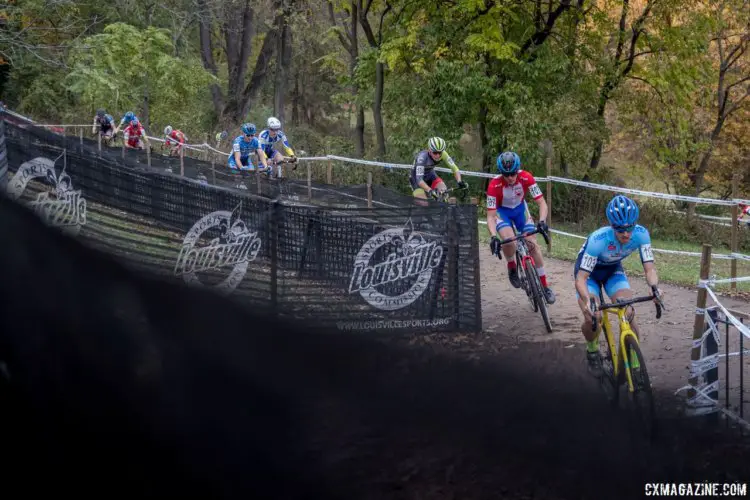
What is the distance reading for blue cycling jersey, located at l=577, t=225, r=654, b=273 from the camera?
7.10m

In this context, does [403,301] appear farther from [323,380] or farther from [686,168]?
[686,168]

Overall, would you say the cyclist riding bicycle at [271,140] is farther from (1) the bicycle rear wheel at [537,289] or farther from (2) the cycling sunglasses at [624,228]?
(2) the cycling sunglasses at [624,228]

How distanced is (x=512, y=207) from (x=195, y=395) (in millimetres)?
8365

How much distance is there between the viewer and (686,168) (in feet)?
124

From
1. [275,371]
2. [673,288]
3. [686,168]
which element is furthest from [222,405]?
[686,168]

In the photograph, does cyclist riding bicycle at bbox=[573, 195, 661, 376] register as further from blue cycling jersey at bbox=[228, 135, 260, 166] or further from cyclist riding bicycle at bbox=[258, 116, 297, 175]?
blue cycling jersey at bbox=[228, 135, 260, 166]

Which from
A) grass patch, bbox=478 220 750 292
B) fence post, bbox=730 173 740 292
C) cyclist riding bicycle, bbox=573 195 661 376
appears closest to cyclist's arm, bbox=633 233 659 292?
cyclist riding bicycle, bbox=573 195 661 376

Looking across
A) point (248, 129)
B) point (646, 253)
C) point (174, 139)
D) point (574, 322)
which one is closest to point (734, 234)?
point (574, 322)

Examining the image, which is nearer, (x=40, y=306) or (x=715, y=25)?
(x=40, y=306)

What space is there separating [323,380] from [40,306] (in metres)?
0.97

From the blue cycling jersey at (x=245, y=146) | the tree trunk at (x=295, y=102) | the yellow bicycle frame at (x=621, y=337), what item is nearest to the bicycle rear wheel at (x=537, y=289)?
the yellow bicycle frame at (x=621, y=337)

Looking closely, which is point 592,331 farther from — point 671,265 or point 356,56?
point 356,56

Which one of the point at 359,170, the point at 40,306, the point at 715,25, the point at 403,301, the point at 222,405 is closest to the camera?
the point at 40,306

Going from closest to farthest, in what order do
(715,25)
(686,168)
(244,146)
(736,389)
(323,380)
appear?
(323,380), (736,389), (244,146), (715,25), (686,168)
